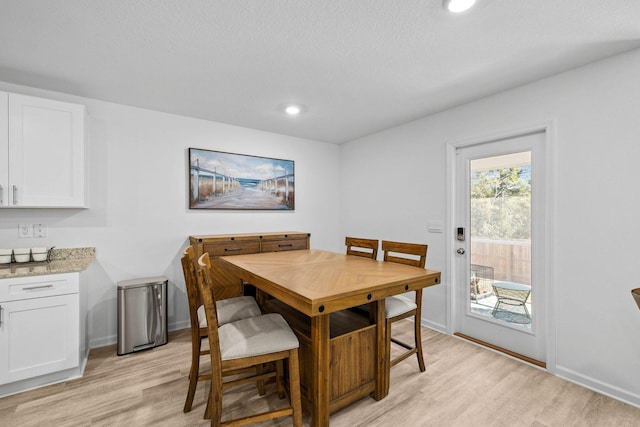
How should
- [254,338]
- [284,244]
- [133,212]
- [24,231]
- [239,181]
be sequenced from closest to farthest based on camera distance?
[254,338], [24,231], [133,212], [284,244], [239,181]

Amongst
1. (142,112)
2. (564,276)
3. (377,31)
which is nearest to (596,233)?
(564,276)

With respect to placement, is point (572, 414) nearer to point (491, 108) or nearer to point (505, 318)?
point (505, 318)

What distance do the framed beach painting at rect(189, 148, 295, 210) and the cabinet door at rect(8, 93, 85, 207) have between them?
43.2 inches

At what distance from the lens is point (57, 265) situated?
2447mm

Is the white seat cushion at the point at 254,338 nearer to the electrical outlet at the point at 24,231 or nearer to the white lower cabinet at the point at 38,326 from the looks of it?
the white lower cabinet at the point at 38,326

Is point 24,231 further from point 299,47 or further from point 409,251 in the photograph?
point 409,251

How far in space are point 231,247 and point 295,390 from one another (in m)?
1.98

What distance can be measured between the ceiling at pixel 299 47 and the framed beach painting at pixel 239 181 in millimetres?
804

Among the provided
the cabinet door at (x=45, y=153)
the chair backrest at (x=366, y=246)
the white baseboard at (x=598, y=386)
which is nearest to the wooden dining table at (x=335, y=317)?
the chair backrest at (x=366, y=246)

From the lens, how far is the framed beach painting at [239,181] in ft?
11.6

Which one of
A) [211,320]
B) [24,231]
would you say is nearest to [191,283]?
[211,320]

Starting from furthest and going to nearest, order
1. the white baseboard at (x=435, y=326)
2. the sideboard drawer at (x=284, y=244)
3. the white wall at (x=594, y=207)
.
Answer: the sideboard drawer at (x=284, y=244) < the white baseboard at (x=435, y=326) < the white wall at (x=594, y=207)

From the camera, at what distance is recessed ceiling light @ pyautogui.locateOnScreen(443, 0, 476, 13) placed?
5.22 feet

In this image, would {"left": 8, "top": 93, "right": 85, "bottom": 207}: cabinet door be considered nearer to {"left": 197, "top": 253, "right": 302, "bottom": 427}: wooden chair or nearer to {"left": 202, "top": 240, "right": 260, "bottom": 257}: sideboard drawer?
{"left": 202, "top": 240, "right": 260, "bottom": 257}: sideboard drawer
